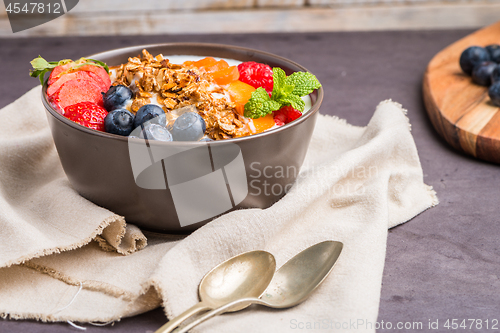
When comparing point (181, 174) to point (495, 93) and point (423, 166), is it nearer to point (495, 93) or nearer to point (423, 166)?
point (423, 166)

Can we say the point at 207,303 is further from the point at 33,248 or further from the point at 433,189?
the point at 433,189

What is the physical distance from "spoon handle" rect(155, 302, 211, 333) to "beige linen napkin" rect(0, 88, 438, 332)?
38 millimetres

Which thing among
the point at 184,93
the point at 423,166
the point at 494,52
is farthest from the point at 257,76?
the point at 494,52

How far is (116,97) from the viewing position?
A: 1011 mm

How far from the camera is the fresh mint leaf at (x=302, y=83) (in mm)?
1096

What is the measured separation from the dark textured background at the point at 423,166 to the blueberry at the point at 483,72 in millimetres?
203

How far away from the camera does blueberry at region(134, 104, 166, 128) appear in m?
0.95

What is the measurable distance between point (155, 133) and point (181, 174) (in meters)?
0.09

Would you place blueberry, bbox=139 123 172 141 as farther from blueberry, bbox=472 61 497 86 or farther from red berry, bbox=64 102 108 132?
blueberry, bbox=472 61 497 86

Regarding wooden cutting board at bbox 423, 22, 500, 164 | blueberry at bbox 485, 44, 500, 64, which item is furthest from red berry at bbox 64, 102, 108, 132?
blueberry at bbox 485, 44, 500, 64

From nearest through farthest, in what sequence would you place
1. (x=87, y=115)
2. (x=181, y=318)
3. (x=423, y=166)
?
(x=181, y=318)
(x=87, y=115)
(x=423, y=166)

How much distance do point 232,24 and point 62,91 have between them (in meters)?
1.81

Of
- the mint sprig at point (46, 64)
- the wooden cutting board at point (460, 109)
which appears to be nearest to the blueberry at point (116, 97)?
the mint sprig at point (46, 64)

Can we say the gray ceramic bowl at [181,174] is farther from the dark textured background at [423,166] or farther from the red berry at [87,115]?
the dark textured background at [423,166]
